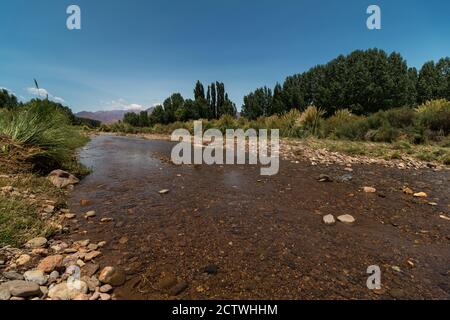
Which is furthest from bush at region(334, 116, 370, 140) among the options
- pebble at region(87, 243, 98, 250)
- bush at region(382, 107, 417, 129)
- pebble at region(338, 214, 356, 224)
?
pebble at region(87, 243, 98, 250)

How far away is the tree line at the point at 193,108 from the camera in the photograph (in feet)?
114

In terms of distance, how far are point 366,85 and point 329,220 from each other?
26525 mm

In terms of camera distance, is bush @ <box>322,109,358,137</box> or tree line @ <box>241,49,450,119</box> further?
tree line @ <box>241,49,450,119</box>

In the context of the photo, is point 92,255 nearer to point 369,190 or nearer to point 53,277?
point 53,277

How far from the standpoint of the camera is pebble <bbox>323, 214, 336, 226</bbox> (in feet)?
8.47

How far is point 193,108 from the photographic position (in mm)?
34500

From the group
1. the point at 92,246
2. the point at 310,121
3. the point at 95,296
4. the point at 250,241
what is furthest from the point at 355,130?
the point at 95,296

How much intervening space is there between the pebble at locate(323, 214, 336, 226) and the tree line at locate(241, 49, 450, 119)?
25.8 m

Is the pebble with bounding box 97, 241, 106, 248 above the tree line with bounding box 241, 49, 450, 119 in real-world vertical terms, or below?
below

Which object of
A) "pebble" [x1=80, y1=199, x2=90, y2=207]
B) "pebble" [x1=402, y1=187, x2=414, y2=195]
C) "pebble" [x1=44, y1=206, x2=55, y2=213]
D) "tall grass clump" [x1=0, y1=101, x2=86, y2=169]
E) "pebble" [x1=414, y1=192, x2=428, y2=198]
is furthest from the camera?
"tall grass clump" [x1=0, y1=101, x2=86, y2=169]

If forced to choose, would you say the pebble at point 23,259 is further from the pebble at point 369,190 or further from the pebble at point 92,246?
the pebble at point 369,190

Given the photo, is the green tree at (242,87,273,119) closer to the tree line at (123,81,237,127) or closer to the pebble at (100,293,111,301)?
the tree line at (123,81,237,127)
